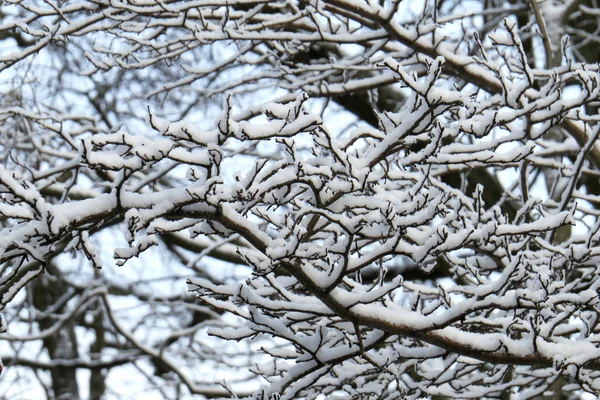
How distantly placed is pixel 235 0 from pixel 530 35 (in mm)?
4158

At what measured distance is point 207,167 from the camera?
202 cm

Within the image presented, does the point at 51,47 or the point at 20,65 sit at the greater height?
the point at 51,47

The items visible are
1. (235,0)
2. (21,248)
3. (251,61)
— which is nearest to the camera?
(21,248)

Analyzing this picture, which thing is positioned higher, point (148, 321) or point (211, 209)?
point (148, 321)

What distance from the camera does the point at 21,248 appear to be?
1.96m

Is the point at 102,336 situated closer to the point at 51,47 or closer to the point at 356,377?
the point at 51,47

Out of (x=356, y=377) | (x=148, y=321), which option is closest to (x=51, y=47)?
(x=148, y=321)

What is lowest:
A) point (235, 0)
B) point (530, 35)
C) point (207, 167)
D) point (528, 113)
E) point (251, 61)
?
point (207, 167)

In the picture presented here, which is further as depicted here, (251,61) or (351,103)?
(351,103)

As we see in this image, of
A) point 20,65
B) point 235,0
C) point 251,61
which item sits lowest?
point 235,0

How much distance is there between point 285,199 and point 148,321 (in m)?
5.04

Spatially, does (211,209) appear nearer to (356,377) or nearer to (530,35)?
(356,377)

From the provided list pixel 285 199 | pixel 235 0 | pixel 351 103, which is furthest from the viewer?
pixel 351 103

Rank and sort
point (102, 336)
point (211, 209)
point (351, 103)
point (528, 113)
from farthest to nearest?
1. point (102, 336)
2. point (351, 103)
3. point (528, 113)
4. point (211, 209)
